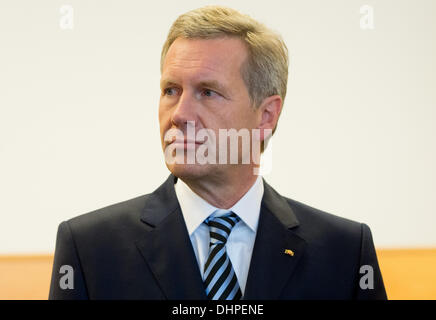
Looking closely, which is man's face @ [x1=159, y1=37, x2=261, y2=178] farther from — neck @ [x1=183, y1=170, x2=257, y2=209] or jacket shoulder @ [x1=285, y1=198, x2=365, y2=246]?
jacket shoulder @ [x1=285, y1=198, x2=365, y2=246]

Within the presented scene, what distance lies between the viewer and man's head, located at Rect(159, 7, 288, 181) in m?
1.94

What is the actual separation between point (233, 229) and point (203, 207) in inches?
4.5

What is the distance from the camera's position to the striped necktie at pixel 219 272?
1892 millimetres

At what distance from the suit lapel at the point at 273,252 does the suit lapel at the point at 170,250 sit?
0.56 feet

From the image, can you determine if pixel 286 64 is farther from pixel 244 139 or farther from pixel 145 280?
pixel 145 280

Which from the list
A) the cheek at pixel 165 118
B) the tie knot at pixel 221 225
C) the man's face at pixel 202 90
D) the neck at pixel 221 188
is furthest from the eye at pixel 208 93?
the tie knot at pixel 221 225

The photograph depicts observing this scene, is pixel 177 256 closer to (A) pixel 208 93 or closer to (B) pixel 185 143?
(B) pixel 185 143

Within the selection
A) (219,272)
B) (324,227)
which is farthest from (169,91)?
(324,227)

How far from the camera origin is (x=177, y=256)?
192 centimetres

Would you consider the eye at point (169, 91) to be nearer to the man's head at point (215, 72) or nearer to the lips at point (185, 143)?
the man's head at point (215, 72)

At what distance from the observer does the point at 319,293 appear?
1981 mm

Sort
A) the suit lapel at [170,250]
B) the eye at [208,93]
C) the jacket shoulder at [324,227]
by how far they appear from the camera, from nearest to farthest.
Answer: the suit lapel at [170,250] < the eye at [208,93] < the jacket shoulder at [324,227]
